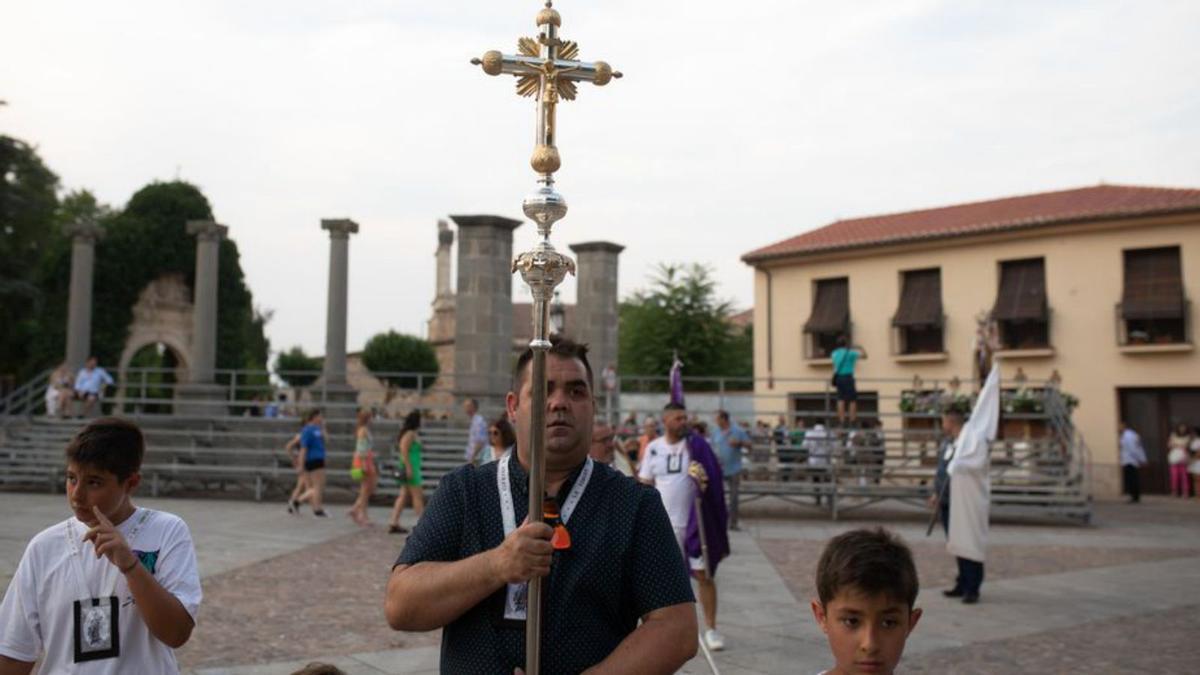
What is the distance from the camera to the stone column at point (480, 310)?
19484mm

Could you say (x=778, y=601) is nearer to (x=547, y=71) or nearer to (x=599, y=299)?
(x=547, y=71)

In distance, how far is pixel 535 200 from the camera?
269 cm

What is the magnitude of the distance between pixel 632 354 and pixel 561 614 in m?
39.9

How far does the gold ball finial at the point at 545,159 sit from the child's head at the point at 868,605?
133 centimetres

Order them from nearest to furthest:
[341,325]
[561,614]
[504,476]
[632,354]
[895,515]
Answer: [561,614] → [504,476] → [895,515] → [341,325] → [632,354]

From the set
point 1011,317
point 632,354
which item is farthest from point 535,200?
point 632,354

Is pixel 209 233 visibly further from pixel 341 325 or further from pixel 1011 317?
pixel 1011 317

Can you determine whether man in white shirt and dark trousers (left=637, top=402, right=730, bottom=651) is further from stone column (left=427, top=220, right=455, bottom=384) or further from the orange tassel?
stone column (left=427, top=220, right=455, bottom=384)

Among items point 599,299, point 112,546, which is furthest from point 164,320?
point 112,546

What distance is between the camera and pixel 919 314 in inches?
1213

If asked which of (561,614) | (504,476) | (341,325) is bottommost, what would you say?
(561,614)

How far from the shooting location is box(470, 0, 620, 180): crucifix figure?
274 centimetres

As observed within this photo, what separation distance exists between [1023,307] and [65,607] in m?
29.6

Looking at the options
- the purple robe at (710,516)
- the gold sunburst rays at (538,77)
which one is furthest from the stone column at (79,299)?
the gold sunburst rays at (538,77)
